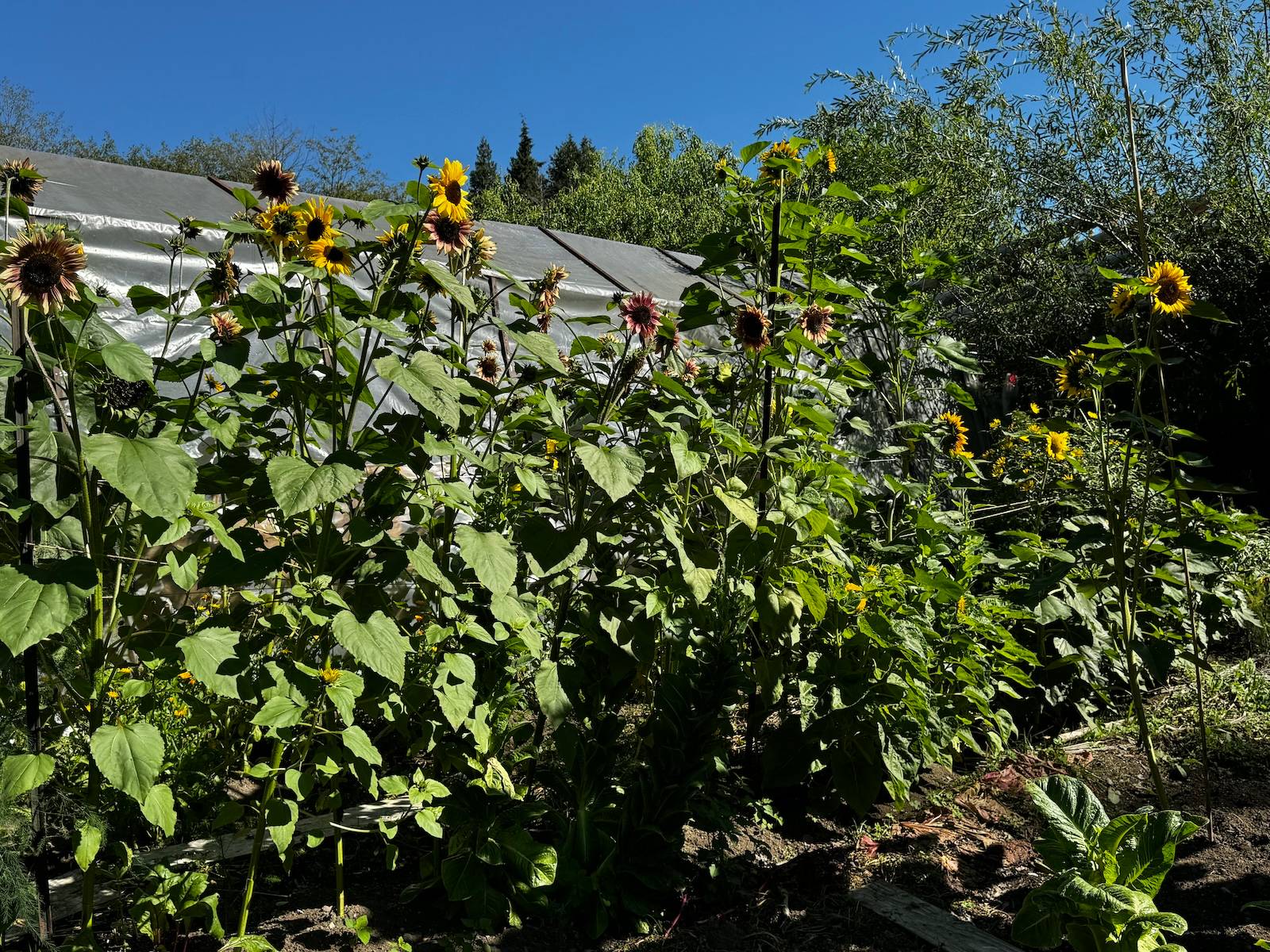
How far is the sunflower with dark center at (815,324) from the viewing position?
2.40 metres

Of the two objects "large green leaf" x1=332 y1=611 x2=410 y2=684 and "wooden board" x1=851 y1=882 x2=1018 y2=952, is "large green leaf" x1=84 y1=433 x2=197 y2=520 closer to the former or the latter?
"large green leaf" x1=332 y1=611 x2=410 y2=684

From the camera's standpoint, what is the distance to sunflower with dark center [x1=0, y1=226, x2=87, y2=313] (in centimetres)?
136

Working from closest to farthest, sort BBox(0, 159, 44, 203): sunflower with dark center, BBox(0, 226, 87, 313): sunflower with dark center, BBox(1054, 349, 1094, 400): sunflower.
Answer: BBox(0, 226, 87, 313): sunflower with dark center
BBox(0, 159, 44, 203): sunflower with dark center
BBox(1054, 349, 1094, 400): sunflower

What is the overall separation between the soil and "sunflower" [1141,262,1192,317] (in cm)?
137

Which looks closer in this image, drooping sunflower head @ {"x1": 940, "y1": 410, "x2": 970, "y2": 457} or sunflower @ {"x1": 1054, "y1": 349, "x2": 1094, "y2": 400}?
sunflower @ {"x1": 1054, "y1": 349, "x2": 1094, "y2": 400}

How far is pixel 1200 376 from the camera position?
23.6 ft

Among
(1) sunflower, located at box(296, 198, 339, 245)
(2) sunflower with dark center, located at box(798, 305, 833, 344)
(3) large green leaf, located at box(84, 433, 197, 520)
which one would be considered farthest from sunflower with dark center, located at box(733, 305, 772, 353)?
(3) large green leaf, located at box(84, 433, 197, 520)

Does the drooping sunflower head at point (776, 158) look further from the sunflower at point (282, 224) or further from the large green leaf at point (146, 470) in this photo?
the large green leaf at point (146, 470)

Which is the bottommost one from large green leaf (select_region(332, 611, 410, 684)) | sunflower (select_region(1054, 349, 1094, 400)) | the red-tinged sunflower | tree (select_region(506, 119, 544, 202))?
large green leaf (select_region(332, 611, 410, 684))

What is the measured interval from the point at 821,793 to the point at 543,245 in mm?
5058

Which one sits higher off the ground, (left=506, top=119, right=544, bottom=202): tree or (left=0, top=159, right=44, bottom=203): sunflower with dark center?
(left=506, top=119, right=544, bottom=202): tree

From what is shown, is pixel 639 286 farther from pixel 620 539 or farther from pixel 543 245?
pixel 620 539

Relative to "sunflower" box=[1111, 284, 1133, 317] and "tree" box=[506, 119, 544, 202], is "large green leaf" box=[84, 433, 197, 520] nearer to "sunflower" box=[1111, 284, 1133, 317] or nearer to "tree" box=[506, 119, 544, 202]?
"sunflower" box=[1111, 284, 1133, 317]

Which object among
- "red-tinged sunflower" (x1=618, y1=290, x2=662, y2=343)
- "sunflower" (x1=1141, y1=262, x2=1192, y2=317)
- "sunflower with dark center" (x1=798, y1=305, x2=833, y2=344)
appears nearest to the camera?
"red-tinged sunflower" (x1=618, y1=290, x2=662, y2=343)
